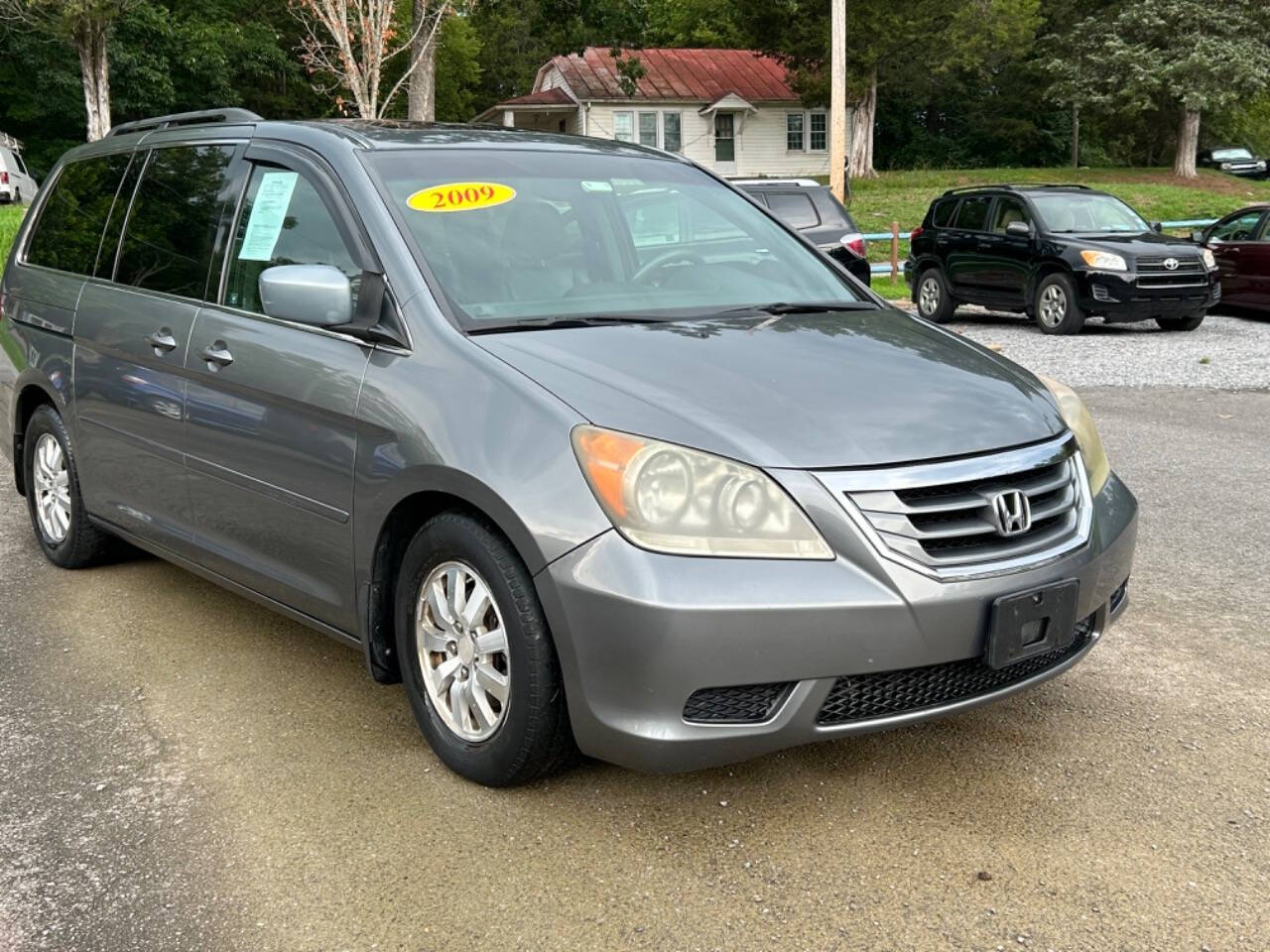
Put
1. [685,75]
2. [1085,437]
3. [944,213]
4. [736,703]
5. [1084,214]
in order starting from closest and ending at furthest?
[736,703] < [1085,437] < [1084,214] < [944,213] < [685,75]

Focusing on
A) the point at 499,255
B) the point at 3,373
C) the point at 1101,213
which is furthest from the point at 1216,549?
the point at 1101,213

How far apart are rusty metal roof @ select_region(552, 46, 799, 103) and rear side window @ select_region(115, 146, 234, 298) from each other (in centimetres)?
4169

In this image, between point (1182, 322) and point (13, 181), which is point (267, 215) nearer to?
point (1182, 322)

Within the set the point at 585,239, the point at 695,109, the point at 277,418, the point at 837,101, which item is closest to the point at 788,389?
the point at 585,239

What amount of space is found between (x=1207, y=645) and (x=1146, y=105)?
127ft

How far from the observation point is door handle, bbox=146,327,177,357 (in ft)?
14.4

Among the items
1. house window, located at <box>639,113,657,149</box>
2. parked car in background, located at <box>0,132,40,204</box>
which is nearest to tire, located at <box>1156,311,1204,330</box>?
parked car in background, located at <box>0,132,40,204</box>

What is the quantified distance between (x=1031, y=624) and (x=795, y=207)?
37.3ft

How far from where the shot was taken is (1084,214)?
49.9 ft

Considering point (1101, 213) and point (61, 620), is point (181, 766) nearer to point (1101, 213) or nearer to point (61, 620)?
point (61, 620)

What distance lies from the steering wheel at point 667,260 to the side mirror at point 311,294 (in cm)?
94

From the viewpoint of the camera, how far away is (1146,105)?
127 ft

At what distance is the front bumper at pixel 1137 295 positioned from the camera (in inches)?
563

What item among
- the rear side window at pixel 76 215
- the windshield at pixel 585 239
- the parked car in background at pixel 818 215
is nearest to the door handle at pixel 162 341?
the rear side window at pixel 76 215
